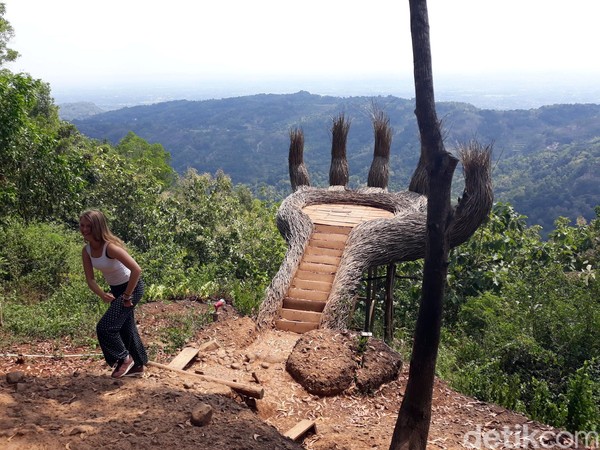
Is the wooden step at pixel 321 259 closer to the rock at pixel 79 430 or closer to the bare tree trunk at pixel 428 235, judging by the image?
the bare tree trunk at pixel 428 235

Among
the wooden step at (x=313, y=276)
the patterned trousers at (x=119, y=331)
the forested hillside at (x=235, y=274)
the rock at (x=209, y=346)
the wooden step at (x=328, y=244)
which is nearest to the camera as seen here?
the patterned trousers at (x=119, y=331)

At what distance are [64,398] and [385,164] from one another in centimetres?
812

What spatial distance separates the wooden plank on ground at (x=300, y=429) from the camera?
12.8ft

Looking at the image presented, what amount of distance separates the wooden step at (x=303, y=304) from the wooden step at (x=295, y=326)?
303 mm

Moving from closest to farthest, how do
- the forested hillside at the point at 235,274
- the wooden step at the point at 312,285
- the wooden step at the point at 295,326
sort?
the forested hillside at the point at 235,274 → the wooden step at the point at 295,326 → the wooden step at the point at 312,285

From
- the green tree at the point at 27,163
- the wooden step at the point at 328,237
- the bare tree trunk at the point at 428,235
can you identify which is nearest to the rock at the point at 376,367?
the bare tree trunk at the point at 428,235

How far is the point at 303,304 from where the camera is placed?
652 centimetres

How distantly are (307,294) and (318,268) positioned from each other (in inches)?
23.4

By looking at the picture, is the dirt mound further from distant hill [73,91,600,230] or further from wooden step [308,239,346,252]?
distant hill [73,91,600,230]

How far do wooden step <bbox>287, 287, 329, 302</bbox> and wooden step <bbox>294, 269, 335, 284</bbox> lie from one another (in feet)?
0.90

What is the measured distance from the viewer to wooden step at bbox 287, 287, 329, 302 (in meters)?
6.58

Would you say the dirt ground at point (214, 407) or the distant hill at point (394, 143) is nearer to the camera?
the dirt ground at point (214, 407)

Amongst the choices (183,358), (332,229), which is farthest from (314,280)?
(183,358)

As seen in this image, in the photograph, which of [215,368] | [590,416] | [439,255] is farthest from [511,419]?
[215,368]
